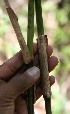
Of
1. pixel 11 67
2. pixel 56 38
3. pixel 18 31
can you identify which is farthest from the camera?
pixel 56 38

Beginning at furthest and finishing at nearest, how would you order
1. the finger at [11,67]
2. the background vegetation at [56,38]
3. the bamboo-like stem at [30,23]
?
1. the background vegetation at [56,38]
2. the finger at [11,67]
3. the bamboo-like stem at [30,23]

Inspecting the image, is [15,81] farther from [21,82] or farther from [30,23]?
[30,23]

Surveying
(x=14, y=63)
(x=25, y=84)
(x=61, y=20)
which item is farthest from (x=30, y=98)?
(x=61, y=20)

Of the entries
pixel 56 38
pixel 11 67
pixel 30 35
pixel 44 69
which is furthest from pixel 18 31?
pixel 56 38

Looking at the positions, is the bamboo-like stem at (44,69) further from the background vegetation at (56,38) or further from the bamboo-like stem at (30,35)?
the background vegetation at (56,38)

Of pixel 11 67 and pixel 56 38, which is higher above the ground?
pixel 56 38

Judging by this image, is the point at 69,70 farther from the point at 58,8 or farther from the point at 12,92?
the point at 12,92

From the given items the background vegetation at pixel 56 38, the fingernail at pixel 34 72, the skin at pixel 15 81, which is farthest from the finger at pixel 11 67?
the background vegetation at pixel 56 38
